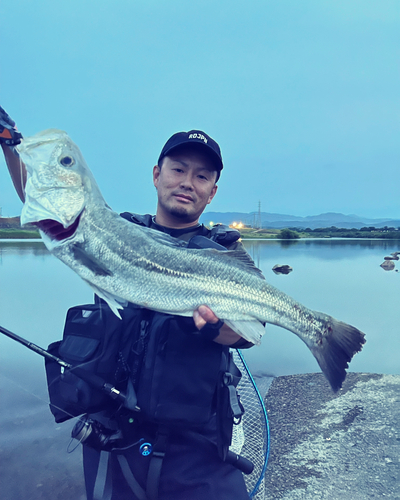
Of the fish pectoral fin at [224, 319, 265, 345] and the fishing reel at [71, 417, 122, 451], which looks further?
the fishing reel at [71, 417, 122, 451]

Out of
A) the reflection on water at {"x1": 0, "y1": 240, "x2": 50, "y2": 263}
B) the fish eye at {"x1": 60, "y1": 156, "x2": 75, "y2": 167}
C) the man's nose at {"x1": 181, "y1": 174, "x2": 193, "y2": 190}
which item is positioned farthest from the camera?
the reflection on water at {"x1": 0, "y1": 240, "x2": 50, "y2": 263}

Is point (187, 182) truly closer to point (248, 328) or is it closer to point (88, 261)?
point (88, 261)

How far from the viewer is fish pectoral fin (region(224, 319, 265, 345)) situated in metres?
2.75

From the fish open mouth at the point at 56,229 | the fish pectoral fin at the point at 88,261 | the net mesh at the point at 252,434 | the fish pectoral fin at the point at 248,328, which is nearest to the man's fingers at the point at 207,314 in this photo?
the fish pectoral fin at the point at 248,328

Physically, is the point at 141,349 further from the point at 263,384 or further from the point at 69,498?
the point at 263,384

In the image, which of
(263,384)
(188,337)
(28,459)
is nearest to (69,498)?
(28,459)

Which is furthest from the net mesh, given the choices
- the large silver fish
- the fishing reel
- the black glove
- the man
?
the black glove

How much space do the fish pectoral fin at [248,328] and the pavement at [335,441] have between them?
3.04 m

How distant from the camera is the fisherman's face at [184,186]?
11.6 ft

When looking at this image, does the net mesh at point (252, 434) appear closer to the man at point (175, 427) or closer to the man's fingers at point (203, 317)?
the man at point (175, 427)

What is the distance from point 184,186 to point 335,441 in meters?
5.02

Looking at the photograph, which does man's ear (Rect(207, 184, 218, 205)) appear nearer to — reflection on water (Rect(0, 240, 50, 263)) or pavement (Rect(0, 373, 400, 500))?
pavement (Rect(0, 373, 400, 500))

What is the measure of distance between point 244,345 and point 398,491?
3438mm

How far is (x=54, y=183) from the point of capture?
256 cm
